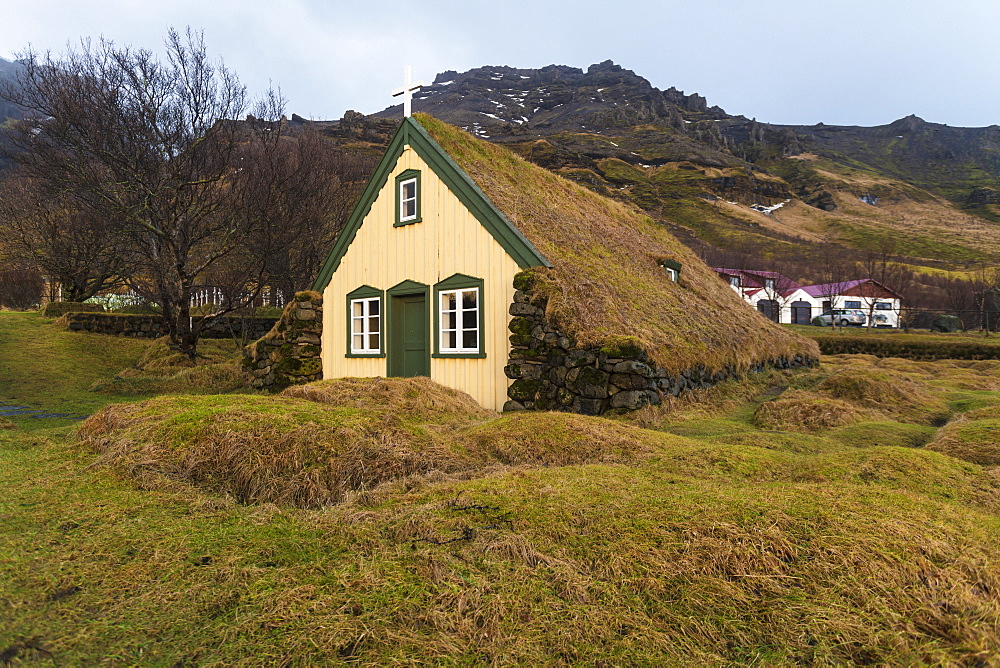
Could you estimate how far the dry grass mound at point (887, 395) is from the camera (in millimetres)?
9664

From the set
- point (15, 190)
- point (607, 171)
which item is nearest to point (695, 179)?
point (607, 171)

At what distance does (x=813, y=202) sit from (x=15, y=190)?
527ft

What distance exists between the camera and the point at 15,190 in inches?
1075

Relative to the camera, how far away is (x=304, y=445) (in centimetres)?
522

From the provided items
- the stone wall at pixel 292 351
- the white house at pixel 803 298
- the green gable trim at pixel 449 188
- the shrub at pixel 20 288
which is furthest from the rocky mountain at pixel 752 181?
the stone wall at pixel 292 351

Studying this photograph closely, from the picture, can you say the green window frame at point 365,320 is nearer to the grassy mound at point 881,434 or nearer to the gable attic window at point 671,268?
the gable attic window at point 671,268

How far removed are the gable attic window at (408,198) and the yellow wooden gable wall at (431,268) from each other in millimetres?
128

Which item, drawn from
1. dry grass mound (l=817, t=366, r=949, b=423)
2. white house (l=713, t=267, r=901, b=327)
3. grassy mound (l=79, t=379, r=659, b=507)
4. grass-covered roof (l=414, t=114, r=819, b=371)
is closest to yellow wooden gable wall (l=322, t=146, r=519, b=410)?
grass-covered roof (l=414, t=114, r=819, b=371)

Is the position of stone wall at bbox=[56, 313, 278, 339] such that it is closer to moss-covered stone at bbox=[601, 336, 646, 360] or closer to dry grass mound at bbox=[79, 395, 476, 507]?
dry grass mound at bbox=[79, 395, 476, 507]

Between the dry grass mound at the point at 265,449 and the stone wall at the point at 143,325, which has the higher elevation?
the stone wall at the point at 143,325

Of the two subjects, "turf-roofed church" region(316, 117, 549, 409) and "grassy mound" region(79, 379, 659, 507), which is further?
"turf-roofed church" region(316, 117, 549, 409)

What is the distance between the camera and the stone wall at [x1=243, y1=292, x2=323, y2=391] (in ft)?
48.0

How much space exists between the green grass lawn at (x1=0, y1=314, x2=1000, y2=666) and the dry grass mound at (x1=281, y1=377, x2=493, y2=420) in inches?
102

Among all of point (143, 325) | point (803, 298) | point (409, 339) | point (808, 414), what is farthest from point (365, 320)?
point (803, 298)
